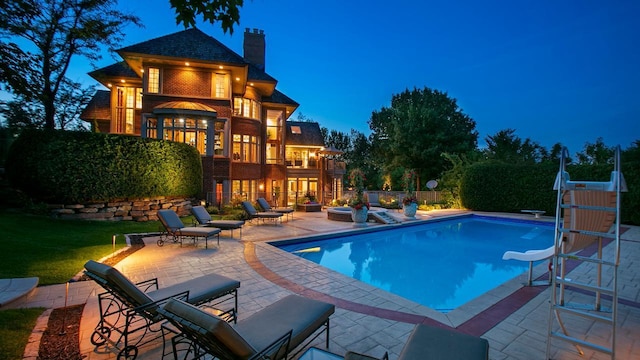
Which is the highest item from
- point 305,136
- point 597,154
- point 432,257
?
point 305,136

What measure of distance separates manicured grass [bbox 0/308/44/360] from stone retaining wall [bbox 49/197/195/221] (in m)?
7.95

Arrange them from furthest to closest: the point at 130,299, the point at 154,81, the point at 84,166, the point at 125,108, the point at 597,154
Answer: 1. the point at 597,154
2. the point at 125,108
3. the point at 154,81
4. the point at 84,166
5. the point at 130,299

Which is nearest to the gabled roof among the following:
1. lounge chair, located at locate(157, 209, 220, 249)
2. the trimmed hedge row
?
the trimmed hedge row

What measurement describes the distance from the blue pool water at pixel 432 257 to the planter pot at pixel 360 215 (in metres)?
1.27

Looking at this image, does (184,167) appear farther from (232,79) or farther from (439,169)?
(439,169)

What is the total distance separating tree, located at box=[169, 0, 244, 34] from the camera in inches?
121

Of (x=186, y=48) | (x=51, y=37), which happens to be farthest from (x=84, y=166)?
(x=186, y=48)

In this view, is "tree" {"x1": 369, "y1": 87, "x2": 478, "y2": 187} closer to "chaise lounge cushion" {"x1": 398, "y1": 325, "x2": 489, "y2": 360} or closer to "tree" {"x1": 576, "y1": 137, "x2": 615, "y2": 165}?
"tree" {"x1": 576, "y1": 137, "x2": 615, "y2": 165}

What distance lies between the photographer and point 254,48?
936 inches

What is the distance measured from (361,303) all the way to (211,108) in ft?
53.6

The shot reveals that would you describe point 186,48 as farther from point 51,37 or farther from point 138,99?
point 51,37

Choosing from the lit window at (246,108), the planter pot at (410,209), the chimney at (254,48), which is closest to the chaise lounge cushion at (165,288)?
the planter pot at (410,209)

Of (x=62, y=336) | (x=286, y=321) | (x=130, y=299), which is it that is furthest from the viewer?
(x=62, y=336)

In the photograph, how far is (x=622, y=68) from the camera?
84.5 meters
